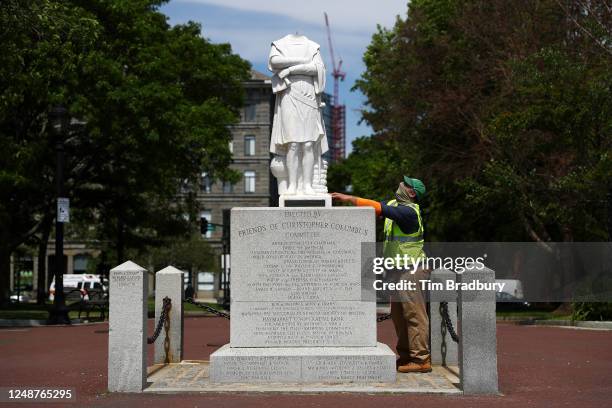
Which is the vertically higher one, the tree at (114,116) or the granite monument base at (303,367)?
the tree at (114,116)

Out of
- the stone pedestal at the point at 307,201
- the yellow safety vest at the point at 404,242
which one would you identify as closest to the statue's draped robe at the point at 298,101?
the stone pedestal at the point at 307,201

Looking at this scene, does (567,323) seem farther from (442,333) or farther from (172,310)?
(172,310)

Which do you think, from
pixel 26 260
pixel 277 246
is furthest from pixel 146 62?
pixel 26 260

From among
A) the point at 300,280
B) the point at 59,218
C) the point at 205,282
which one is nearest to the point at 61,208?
the point at 59,218

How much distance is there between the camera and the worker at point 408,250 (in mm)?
12375

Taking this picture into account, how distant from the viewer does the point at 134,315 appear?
11484mm

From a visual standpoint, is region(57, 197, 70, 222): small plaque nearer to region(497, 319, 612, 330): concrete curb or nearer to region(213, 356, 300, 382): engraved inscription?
region(497, 319, 612, 330): concrete curb

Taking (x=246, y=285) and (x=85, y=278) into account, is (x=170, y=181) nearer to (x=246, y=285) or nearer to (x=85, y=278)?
(x=246, y=285)

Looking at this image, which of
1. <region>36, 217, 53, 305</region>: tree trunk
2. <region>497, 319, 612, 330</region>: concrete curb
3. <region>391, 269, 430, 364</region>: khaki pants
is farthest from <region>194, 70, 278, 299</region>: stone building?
<region>391, 269, 430, 364</region>: khaki pants

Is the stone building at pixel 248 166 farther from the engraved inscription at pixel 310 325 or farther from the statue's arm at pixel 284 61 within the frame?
the engraved inscription at pixel 310 325

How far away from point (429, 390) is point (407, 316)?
5.00 feet

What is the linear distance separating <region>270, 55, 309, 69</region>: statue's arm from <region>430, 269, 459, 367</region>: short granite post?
364 centimetres

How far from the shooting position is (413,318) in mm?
12586

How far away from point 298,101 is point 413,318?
3278mm
